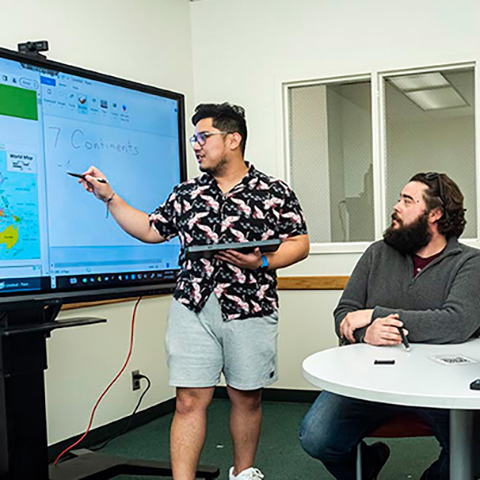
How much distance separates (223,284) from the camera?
2365mm

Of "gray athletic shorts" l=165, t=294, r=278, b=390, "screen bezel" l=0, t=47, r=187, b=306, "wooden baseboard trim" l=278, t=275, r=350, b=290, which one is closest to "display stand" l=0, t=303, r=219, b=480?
"screen bezel" l=0, t=47, r=187, b=306

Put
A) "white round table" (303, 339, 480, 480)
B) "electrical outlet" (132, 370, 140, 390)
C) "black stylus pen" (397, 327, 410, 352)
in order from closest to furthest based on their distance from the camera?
→ "white round table" (303, 339, 480, 480) → "black stylus pen" (397, 327, 410, 352) → "electrical outlet" (132, 370, 140, 390)

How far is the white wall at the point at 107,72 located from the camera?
3160 millimetres

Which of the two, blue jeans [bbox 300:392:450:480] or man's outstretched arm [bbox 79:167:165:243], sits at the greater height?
man's outstretched arm [bbox 79:167:165:243]

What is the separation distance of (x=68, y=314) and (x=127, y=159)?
3.10 feet

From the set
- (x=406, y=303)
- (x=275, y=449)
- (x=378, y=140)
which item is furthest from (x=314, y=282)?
(x=406, y=303)

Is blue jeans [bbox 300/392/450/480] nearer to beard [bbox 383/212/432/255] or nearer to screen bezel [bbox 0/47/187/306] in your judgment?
beard [bbox 383/212/432/255]

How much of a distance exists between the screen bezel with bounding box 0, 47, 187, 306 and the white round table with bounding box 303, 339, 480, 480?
0.90 metres

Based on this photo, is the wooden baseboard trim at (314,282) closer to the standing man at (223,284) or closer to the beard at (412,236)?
the standing man at (223,284)

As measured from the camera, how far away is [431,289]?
218 centimetres

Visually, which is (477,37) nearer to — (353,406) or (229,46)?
(229,46)

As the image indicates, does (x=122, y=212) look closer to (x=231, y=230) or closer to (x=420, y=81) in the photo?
(x=231, y=230)

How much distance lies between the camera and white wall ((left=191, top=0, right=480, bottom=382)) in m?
3.83

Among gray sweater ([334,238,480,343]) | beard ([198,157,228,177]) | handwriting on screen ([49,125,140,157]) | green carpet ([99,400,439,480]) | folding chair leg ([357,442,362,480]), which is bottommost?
green carpet ([99,400,439,480])
